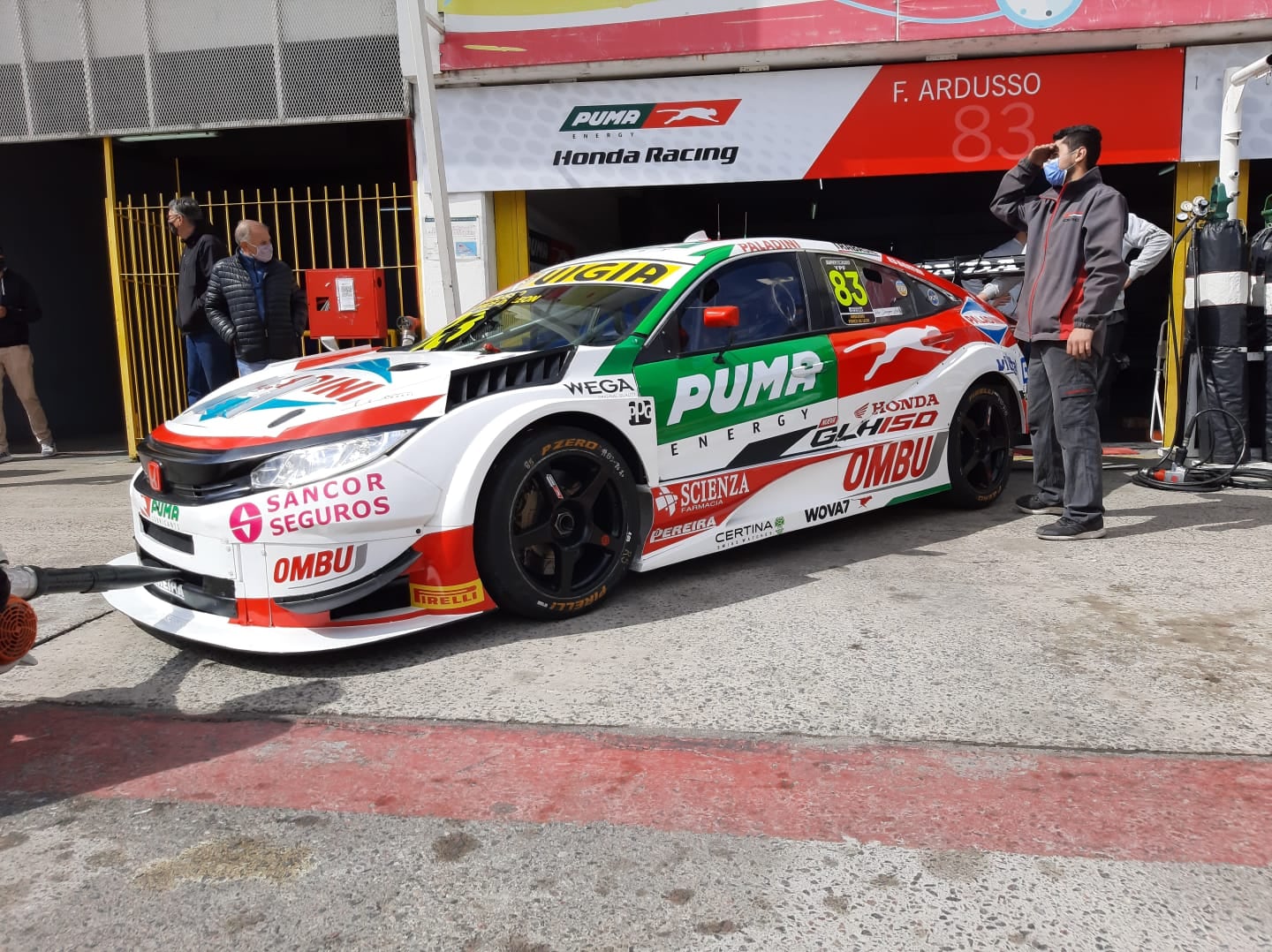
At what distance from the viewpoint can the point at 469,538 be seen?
11.8ft

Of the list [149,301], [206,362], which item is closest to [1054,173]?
[206,362]

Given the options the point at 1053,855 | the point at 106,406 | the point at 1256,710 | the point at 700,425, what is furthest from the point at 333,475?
the point at 106,406

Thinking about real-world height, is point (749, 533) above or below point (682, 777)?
above

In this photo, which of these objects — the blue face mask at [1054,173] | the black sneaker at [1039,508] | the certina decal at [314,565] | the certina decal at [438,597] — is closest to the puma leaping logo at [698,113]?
the blue face mask at [1054,173]

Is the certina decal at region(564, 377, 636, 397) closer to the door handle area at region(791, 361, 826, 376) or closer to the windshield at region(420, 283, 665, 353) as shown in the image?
the windshield at region(420, 283, 665, 353)

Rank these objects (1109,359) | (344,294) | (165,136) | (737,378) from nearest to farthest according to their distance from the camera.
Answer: (737,378), (1109,359), (344,294), (165,136)

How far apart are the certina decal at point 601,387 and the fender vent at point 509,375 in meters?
0.07

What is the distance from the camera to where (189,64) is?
8539 mm

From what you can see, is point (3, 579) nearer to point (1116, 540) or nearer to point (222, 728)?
point (222, 728)

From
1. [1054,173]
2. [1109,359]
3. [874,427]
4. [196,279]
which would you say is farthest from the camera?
[1109,359]

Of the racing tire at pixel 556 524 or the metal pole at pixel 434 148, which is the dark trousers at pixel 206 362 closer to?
the metal pole at pixel 434 148

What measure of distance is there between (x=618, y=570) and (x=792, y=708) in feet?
3.90

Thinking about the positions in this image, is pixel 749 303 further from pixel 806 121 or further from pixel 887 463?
pixel 806 121

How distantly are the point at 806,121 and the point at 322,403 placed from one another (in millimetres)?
5693
